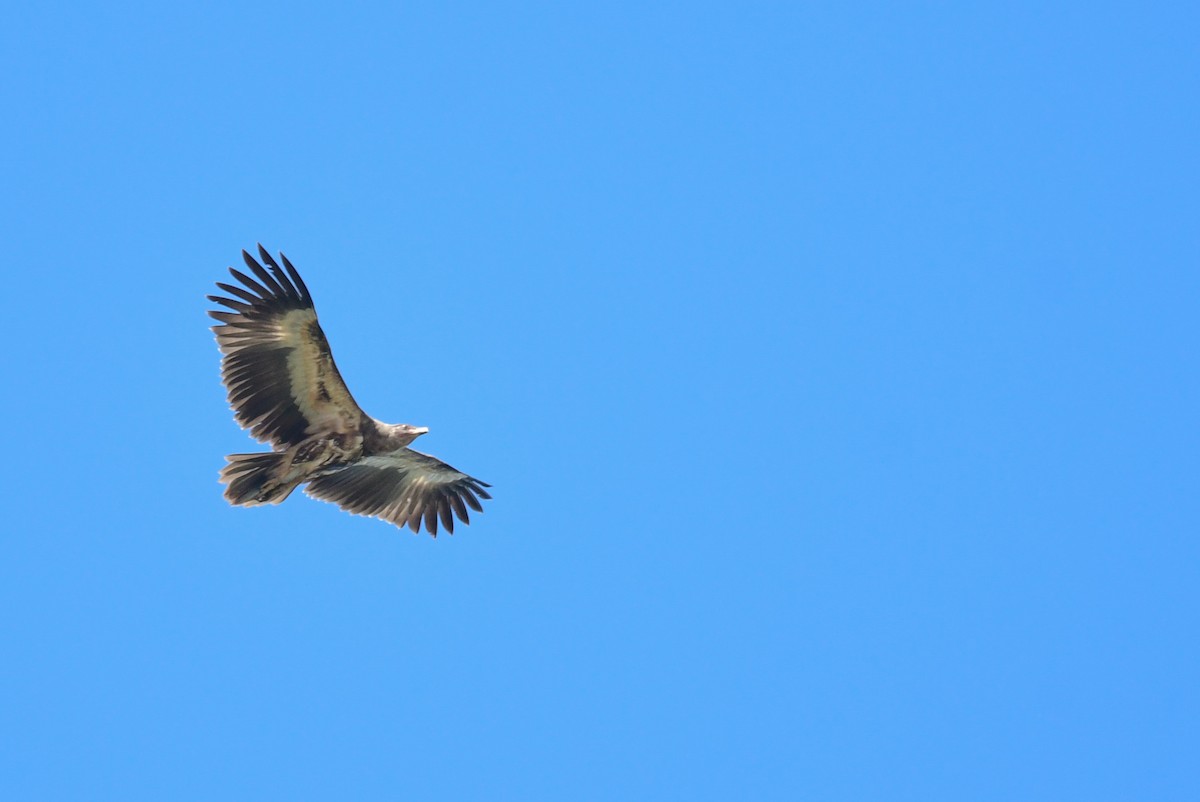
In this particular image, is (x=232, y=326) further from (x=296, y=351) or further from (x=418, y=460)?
(x=418, y=460)

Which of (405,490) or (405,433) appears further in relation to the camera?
(405,490)

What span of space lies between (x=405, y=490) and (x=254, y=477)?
12.7 feet

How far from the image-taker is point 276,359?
61.2 ft

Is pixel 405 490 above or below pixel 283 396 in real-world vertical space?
above

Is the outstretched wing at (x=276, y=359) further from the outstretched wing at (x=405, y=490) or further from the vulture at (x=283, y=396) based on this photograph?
the outstretched wing at (x=405, y=490)

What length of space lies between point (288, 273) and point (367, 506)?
4.67 meters

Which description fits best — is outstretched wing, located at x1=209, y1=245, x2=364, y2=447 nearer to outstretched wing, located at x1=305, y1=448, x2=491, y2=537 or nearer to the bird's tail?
the bird's tail

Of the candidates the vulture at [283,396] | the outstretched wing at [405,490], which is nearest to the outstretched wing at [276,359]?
the vulture at [283,396]

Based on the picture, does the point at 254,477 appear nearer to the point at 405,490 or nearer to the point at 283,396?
the point at 283,396

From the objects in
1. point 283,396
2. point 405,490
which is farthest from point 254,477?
point 405,490

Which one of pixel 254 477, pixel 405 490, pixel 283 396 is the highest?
pixel 405 490

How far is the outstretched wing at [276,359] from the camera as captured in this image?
60.7ft

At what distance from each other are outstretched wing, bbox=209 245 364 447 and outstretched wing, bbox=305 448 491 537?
2.30m

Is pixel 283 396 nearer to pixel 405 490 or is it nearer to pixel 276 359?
pixel 276 359
